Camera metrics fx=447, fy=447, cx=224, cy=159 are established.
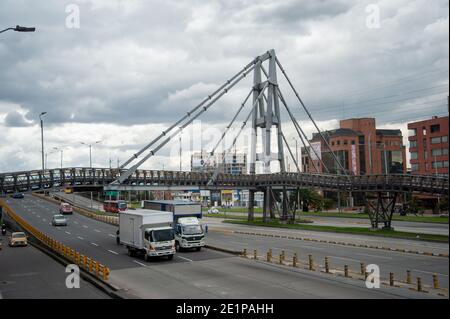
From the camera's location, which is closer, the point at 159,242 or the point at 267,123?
the point at 159,242

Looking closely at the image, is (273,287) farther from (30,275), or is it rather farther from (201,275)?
(30,275)

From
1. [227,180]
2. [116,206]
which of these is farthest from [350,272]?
[116,206]

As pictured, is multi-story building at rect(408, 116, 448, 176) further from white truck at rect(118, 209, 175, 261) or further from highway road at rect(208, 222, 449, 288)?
white truck at rect(118, 209, 175, 261)

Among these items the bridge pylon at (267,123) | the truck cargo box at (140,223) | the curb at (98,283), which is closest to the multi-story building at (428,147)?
the bridge pylon at (267,123)

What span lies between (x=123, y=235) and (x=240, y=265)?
11.9 meters

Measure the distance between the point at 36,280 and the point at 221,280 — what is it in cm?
1124

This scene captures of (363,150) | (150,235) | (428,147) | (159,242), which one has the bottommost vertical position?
(159,242)

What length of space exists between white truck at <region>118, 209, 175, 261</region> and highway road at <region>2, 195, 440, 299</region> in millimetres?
784

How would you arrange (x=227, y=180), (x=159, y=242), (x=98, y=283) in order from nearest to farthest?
(x=98, y=283), (x=159, y=242), (x=227, y=180)

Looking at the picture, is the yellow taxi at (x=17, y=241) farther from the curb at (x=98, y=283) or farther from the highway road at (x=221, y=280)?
the highway road at (x=221, y=280)

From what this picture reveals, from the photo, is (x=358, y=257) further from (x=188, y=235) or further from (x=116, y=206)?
(x=116, y=206)

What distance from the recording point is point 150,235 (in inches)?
1264
